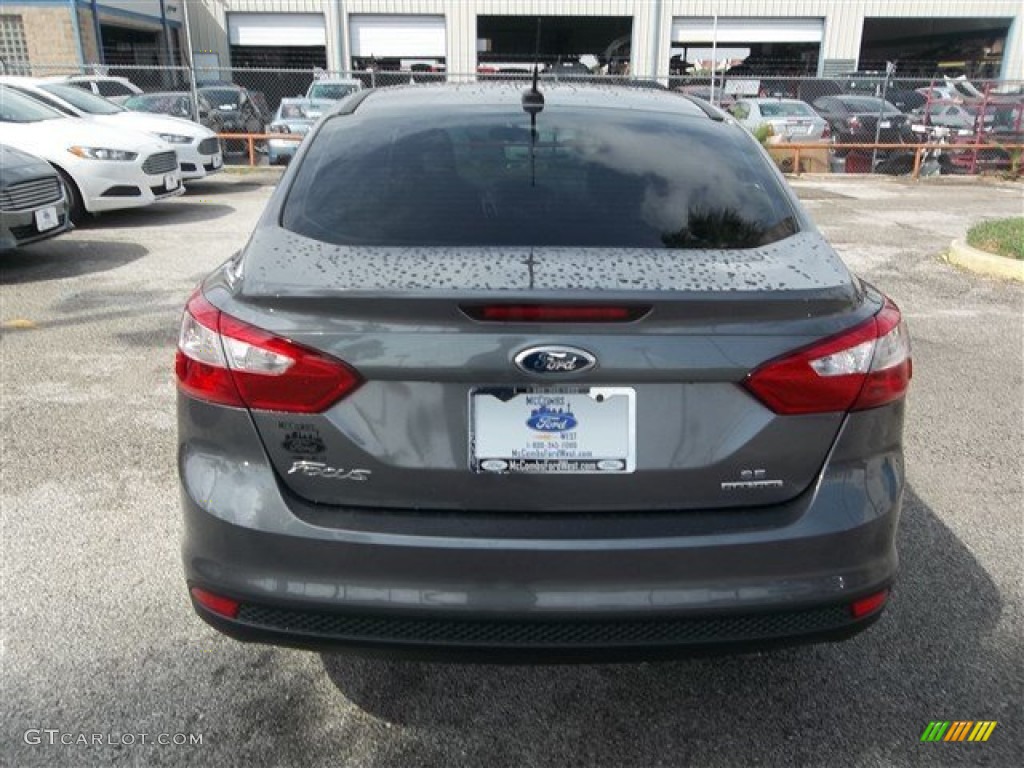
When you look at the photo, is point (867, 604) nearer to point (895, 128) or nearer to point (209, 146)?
point (209, 146)

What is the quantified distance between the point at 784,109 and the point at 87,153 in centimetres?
1407

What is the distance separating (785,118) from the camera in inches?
742

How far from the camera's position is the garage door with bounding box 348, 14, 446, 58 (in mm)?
35469

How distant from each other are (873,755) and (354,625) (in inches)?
57.1

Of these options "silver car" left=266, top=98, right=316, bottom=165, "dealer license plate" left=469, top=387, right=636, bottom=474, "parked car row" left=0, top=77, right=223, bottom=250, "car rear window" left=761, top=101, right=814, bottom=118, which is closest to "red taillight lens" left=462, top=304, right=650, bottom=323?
"dealer license plate" left=469, top=387, right=636, bottom=474

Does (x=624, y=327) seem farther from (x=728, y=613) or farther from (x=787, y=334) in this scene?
(x=728, y=613)

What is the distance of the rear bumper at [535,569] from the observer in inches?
81.4

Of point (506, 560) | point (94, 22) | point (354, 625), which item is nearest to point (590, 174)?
point (506, 560)

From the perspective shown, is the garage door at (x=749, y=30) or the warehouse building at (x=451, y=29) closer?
the warehouse building at (x=451, y=29)

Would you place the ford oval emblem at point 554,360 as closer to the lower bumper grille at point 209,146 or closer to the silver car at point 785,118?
the lower bumper grille at point 209,146

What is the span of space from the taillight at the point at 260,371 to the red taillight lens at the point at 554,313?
1.06 feet

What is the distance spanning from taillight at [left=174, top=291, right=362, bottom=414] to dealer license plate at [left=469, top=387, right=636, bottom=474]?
0.31m

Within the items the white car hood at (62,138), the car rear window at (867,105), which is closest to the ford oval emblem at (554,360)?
the white car hood at (62,138)

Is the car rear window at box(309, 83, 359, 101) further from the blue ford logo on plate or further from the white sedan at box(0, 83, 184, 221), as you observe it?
the blue ford logo on plate
